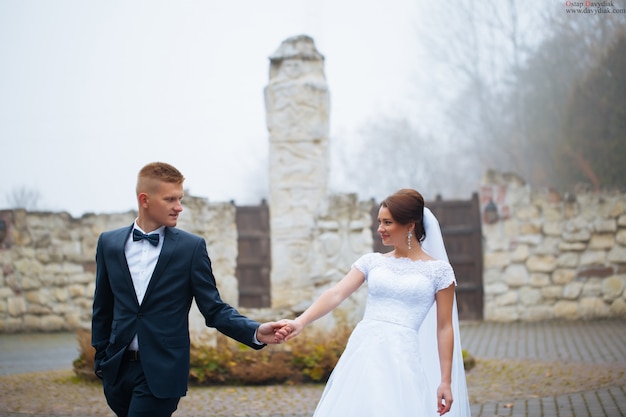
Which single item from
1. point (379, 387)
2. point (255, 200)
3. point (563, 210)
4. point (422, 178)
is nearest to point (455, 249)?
point (563, 210)

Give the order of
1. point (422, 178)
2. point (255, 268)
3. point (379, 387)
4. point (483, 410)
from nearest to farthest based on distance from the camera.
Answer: point (379, 387) < point (483, 410) < point (255, 268) < point (422, 178)

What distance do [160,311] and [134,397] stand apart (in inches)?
16.1

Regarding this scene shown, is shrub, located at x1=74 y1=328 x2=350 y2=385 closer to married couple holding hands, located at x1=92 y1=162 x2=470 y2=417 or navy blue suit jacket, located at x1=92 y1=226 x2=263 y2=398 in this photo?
married couple holding hands, located at x1=92 y1=162 x2=470 y2=417

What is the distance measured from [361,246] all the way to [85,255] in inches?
235

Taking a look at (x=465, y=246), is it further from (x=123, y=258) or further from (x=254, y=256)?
(x=123, y=258)

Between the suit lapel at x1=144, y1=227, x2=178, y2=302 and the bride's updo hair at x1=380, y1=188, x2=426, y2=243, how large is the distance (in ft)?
3.88

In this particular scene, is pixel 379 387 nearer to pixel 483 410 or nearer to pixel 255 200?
pixel 483 410

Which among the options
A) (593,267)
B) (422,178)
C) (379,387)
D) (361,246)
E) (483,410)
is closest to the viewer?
(379,387)

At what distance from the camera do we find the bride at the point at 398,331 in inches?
161

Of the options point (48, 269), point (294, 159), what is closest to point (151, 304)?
point (294, 159)

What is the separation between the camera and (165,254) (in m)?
3.83

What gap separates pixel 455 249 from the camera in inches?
567

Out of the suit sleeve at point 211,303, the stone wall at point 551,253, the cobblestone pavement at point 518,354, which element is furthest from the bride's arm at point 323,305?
the stone wall at point 551,253

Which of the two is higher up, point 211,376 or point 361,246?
point 361,246
